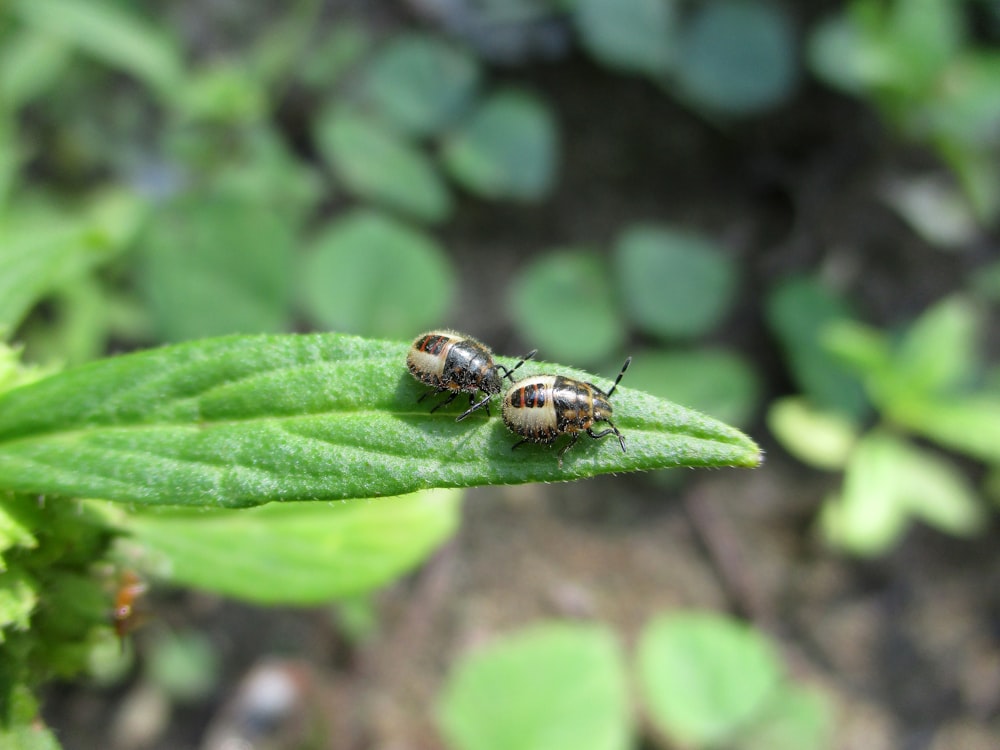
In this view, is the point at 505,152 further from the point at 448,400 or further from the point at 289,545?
the point at 448,400

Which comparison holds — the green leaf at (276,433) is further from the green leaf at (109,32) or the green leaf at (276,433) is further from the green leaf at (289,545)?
the green leaf at (109,32)

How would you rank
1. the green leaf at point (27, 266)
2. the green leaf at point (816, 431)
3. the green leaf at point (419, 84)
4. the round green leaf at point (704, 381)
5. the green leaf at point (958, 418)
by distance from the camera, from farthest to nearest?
the green leaf at point (419, 84)
the round green leaf at point (704, 381)
the green leaf at point (816, 431)
the green leaf at point (958, 418)
the green leaf at point (27, 266)

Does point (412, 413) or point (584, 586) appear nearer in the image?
point (412, 413)

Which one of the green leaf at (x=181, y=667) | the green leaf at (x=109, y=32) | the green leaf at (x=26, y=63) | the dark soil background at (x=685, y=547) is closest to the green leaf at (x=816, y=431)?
the dark soil background at (x=685, y=547)

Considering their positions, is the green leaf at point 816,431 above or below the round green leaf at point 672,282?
below

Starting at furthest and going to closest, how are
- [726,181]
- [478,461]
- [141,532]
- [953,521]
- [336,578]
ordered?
[726,181], [953,521], [336,578], [141,532], [478,461]

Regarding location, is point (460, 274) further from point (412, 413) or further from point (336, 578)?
point (412, 413)

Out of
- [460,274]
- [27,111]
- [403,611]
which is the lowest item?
[403,611]

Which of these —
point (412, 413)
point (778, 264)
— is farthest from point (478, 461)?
point (778, 264)
